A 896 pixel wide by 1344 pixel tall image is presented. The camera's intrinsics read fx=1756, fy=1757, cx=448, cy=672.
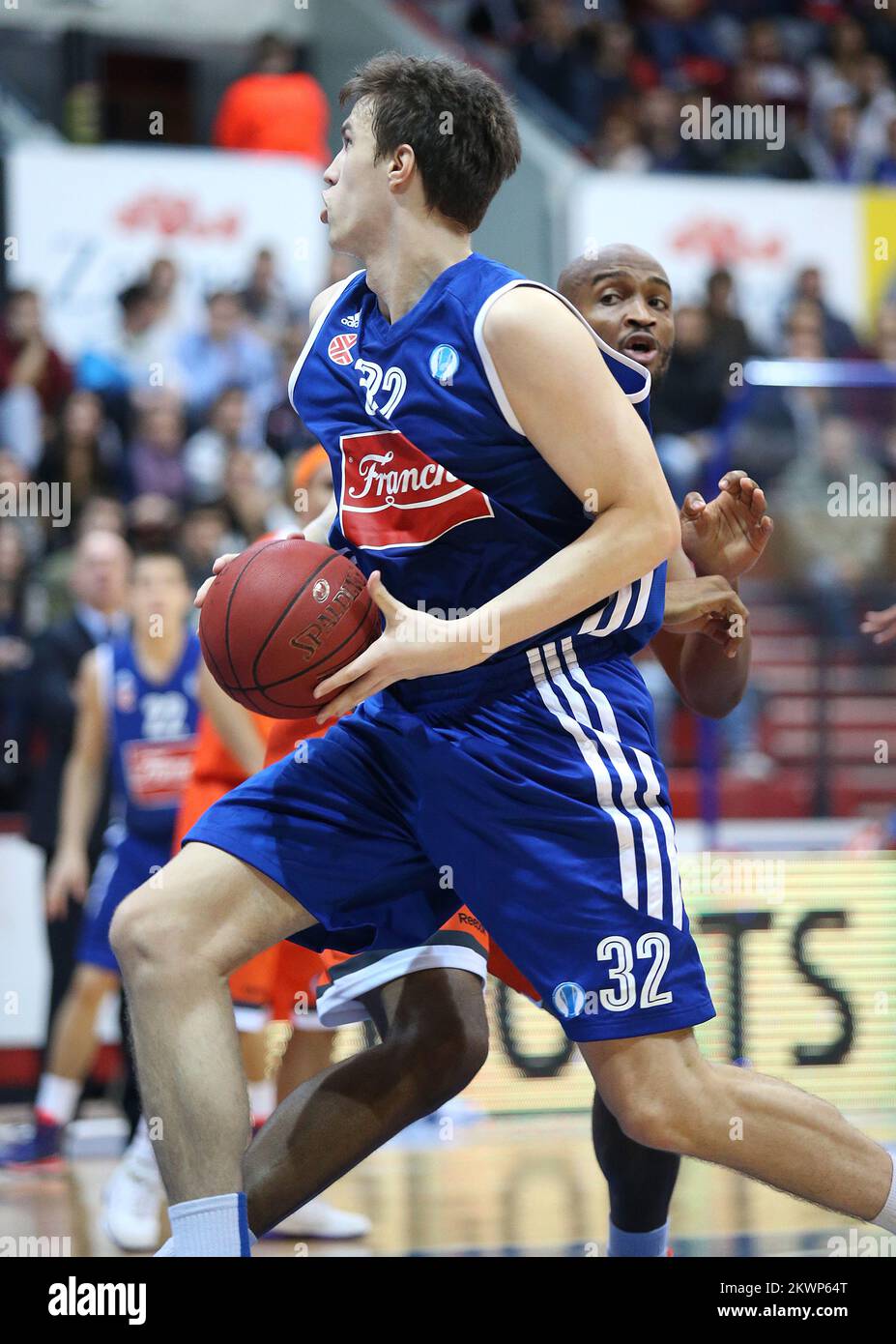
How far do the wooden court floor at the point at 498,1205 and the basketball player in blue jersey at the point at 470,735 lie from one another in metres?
1.15

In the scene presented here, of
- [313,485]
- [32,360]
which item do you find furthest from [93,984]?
[32,360]

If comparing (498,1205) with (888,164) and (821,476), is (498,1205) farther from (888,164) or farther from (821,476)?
(888,164)

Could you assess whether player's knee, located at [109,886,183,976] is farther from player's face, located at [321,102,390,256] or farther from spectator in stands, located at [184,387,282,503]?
spectator in stands, located at [184,387,282,503]

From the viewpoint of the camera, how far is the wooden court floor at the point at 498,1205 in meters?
4.14

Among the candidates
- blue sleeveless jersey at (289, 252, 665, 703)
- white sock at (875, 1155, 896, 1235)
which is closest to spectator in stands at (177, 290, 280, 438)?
blue sleeveless jersey at (289, 252, 665, 703)

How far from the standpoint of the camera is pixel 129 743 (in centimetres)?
591

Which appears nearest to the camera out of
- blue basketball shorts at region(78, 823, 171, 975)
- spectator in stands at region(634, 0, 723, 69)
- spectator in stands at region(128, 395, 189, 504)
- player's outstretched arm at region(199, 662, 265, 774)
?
player's outstretched arm at region(199, 662, 265, 774)

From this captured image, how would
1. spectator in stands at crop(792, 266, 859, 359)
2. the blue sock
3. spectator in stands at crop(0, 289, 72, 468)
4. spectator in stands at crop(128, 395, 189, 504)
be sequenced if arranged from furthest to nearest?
spectator in stands at crop(792, 266, 859, 359)
spectator in stands at crop(0, 289, 72, 468)
spectator in stands at crop(128, 395, 189, 504)
the blue sock

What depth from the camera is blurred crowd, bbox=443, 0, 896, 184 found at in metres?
11.9

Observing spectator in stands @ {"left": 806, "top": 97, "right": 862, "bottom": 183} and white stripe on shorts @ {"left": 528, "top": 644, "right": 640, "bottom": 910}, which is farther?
spectator in stands @ {"left": 806, "top": 97, "right": 862, "bottom": 183}

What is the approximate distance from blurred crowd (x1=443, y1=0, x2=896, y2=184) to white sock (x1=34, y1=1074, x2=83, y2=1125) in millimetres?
7733

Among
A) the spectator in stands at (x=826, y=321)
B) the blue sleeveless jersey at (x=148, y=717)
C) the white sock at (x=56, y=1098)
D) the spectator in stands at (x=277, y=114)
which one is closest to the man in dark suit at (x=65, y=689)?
the white sock at (x=56, y=1098)
